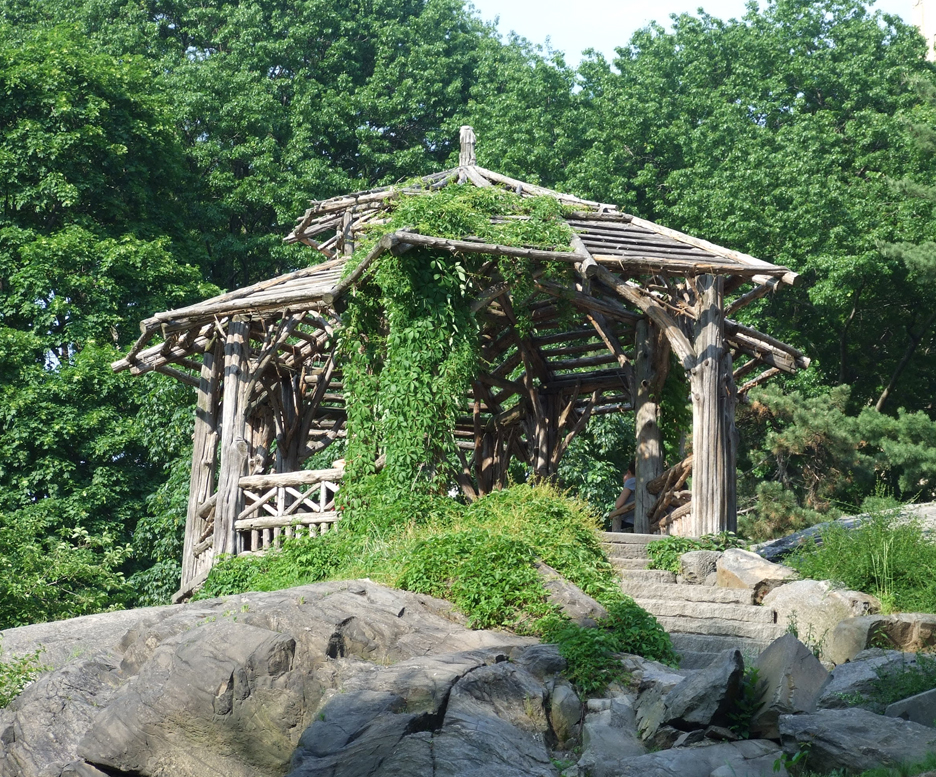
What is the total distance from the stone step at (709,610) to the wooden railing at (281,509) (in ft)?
12.4

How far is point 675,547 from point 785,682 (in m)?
4.44

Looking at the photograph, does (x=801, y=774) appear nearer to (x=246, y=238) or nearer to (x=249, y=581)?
(x=249, y=581)

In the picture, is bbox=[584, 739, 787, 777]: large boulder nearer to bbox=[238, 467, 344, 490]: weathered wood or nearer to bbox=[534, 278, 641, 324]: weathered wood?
bbox=[238, 467, 344, 490]: weathered wood

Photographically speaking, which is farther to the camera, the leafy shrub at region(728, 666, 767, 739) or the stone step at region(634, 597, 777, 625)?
the stone step at region(634, 597, 777, 625)

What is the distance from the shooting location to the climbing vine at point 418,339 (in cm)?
1205

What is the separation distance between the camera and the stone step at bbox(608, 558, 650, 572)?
11.3m

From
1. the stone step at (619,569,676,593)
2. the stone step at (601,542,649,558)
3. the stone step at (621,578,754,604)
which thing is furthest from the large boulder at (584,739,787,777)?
the stone step at (601,542,649,558)

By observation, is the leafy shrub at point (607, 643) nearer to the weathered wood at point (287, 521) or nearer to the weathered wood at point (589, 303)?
the weathered wood at point (287, 521)

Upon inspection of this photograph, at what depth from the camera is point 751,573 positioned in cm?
1046

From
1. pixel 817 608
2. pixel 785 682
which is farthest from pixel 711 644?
pixel 785 682

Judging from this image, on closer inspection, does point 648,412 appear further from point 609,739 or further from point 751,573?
point 609,739

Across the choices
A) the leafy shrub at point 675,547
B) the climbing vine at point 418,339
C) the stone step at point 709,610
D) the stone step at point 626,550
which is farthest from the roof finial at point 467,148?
the stone step at point 709,610

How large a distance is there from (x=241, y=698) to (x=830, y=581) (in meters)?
4.96

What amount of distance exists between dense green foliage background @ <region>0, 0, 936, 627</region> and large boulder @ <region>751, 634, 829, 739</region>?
9551mm
